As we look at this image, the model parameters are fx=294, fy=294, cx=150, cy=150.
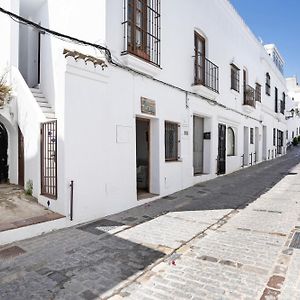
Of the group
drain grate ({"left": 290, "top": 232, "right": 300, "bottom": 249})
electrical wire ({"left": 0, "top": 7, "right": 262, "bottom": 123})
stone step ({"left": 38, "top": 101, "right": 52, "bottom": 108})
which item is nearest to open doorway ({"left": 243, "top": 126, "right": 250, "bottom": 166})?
electrical wire ({"left": 0, "top": 7, "right": 262, "bottom": 123})

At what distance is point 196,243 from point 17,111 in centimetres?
548

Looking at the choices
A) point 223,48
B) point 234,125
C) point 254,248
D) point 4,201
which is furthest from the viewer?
point 234,125

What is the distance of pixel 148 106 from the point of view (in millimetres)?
7570

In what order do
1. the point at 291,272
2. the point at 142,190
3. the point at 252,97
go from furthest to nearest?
the point at 252,97, the point at 142,190, the point at 291,272

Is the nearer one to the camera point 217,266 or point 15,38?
point 217,266

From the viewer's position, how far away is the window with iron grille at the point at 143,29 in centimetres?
696

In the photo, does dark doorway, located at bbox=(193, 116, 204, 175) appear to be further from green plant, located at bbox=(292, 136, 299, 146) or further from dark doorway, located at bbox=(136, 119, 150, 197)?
green plant, located at bbox=(292, 136, 299, 146)

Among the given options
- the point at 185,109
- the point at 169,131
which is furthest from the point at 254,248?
the point at 185,109

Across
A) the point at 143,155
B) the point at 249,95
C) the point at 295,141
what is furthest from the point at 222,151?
the point at 295,141

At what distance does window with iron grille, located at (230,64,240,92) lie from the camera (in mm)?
13755

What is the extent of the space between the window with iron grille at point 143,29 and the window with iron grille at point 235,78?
21.8ft

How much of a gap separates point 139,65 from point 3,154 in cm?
430

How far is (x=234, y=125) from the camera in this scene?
1420 centimetres

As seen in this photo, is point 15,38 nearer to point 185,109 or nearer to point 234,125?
point 185,109
